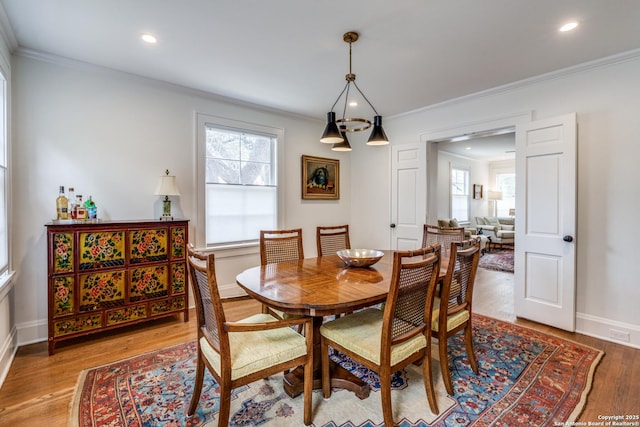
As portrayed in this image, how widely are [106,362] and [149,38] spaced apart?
2.58 meters

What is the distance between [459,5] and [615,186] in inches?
87.8

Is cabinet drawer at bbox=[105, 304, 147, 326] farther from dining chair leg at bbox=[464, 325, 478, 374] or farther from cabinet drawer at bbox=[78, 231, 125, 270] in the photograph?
dining chair leg at bbox=[464, 325, 478, 374]

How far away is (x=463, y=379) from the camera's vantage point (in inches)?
83.0

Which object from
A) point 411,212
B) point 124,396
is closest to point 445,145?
point 411,212

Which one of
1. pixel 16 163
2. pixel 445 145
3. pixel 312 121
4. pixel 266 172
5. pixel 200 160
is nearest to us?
pixel 16 163

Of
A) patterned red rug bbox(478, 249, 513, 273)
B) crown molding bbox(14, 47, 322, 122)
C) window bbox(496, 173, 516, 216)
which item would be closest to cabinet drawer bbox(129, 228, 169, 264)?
crown molding bbox(14, 47, 322, 122)

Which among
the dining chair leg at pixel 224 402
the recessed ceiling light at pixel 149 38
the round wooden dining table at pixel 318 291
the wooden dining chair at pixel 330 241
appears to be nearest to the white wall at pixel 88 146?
the recessed ceiling light at pixel 149 38

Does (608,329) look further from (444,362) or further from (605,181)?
(444,362)

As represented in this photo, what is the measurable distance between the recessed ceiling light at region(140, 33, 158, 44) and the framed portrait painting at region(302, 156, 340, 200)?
2.43 metres

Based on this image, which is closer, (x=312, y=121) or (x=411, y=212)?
(x=411, y=212)

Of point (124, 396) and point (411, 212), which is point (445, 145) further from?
point (124, 396)

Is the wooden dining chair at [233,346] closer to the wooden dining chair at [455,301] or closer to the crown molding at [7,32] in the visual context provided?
the wooden dining chair at [455,301]

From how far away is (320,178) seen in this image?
475cm

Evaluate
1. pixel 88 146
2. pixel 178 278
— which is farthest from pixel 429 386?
pixel 88 146
